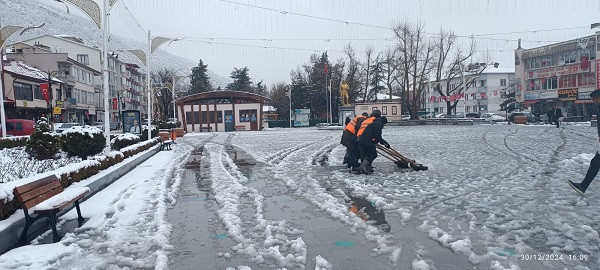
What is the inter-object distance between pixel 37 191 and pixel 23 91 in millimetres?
46029

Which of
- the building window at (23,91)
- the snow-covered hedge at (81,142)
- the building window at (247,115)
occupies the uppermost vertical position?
the building window at (23,91)

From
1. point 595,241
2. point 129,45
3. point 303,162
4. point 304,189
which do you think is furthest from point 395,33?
point 595,241

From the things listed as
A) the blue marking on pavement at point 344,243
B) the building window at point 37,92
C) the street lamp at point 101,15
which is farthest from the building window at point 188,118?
the blue marking on pavement at point 344,243

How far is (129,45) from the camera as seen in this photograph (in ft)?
79.0

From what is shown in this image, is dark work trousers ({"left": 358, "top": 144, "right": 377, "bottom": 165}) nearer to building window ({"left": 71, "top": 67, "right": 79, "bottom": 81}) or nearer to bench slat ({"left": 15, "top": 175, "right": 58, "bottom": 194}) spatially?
bench slat ({"left": 15, "top": 175, "right": 58, "bottom": 194})

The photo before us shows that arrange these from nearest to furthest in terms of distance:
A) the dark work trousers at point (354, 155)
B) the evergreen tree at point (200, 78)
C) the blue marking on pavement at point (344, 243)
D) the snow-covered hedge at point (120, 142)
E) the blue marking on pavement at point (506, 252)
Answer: the blue marking on pavement at point (506, 252) < the blue marking on pavement at point (344, 243) < the dark work trousers at point (354, 155) < the snow-covered hedge at point (120, 142) < the evergreen tree at point (200, 78)

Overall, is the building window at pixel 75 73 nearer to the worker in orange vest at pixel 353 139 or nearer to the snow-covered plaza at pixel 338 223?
the snow-covered plaza at pixel 338 223

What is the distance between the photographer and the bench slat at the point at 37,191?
591 centimetres

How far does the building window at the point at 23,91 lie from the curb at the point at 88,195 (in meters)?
31.4

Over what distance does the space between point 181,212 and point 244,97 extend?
45.9m

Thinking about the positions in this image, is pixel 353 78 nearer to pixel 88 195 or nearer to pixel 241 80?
pixel 241 80

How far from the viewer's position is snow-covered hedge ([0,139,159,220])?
6273 mm

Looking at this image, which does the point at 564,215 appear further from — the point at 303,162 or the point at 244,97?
the point at 244,97

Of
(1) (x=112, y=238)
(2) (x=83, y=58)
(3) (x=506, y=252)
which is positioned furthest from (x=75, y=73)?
(3) (x=506, y=252)
